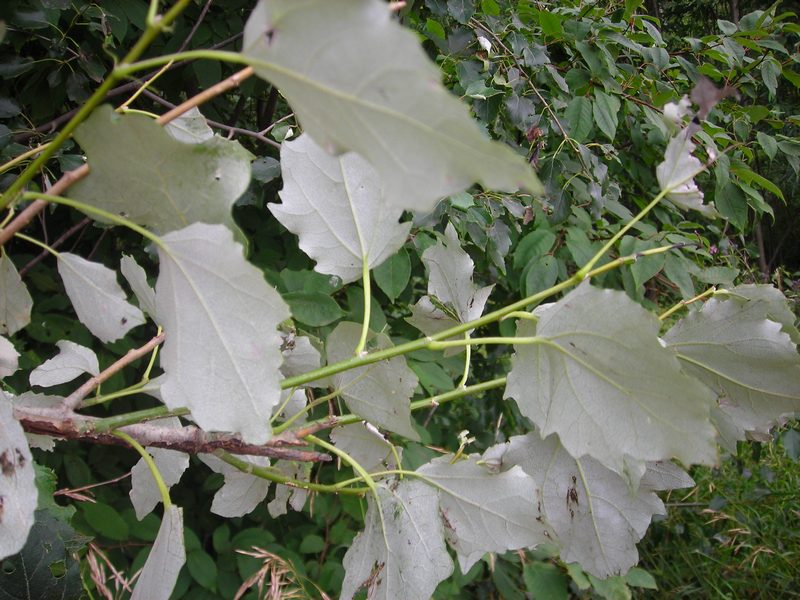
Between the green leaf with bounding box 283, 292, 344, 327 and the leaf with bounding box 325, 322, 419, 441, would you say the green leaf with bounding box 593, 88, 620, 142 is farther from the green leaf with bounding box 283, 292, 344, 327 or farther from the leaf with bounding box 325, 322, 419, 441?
the leaf with bounding box 325, 322, 419, 441

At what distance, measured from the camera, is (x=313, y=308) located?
907 mm

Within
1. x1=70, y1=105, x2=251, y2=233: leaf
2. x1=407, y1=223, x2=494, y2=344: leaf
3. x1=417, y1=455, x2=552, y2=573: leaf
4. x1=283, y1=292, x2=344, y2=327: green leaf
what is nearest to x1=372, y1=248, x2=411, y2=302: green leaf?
x1=283, y1=292, x2=344, y2=327: green leaf

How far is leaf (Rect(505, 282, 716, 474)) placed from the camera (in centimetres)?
30

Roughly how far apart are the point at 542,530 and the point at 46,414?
0.28 meters

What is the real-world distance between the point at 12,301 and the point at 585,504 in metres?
0.36

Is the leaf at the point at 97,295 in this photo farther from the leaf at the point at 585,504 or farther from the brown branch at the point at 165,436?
the leaf at the point at 585,504

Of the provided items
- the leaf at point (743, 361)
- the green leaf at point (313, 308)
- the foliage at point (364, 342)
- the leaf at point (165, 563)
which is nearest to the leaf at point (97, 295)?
the foliage at point (364, 342)

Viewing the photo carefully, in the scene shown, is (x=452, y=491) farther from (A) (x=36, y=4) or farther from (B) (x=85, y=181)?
(A) (x=36, y=4)

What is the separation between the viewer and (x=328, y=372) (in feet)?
1.12

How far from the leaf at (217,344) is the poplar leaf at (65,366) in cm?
24

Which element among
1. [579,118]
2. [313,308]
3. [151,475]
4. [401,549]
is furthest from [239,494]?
[579,118]

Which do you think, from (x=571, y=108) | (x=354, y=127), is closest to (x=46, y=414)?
(x=354, y=127)

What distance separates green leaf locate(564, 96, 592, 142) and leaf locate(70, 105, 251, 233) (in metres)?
0.91

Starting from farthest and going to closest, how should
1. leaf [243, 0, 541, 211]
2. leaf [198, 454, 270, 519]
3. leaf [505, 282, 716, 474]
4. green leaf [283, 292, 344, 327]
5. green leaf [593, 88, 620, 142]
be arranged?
green leaf [593, 88, 620, 142]
green leaf [283, 292, 344, 327]
leaf [198, 454, 270, 519]
leaf [505, 282, 716, 474]
leaf [243, 0, 541, 211]
